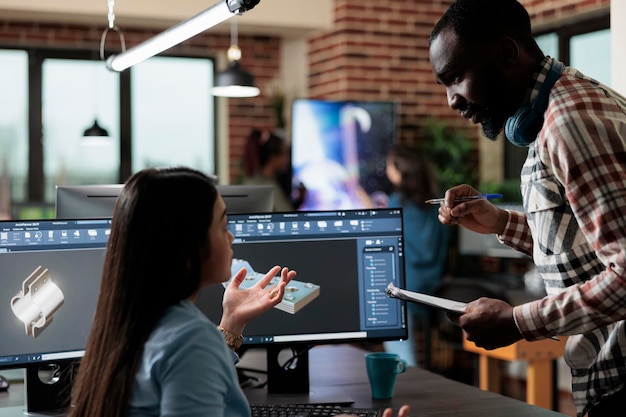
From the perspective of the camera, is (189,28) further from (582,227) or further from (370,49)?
(370,49)

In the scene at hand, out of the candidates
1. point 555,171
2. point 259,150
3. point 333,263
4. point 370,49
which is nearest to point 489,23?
point 555,171

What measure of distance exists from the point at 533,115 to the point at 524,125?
3 centimetres

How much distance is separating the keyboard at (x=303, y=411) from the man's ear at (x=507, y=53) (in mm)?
790

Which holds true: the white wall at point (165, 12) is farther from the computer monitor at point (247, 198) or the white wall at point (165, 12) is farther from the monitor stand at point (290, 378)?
the monitor stand at point (290, 378)

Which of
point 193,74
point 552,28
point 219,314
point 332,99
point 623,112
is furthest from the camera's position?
point 193,74

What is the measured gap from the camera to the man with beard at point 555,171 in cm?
147

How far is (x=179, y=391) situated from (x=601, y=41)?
14.9ft

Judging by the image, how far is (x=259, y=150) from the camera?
5.64 m

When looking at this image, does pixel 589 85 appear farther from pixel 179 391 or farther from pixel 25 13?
pixel 25 13

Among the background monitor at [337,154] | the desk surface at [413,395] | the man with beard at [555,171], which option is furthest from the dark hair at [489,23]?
the background monitor at [337,154]

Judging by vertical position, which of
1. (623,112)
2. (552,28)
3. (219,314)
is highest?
(552,28)

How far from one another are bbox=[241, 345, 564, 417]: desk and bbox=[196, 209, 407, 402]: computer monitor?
0.13m

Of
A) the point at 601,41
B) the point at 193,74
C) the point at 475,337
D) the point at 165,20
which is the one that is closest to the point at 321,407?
the point at 475,337

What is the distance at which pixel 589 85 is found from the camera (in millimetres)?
1585
